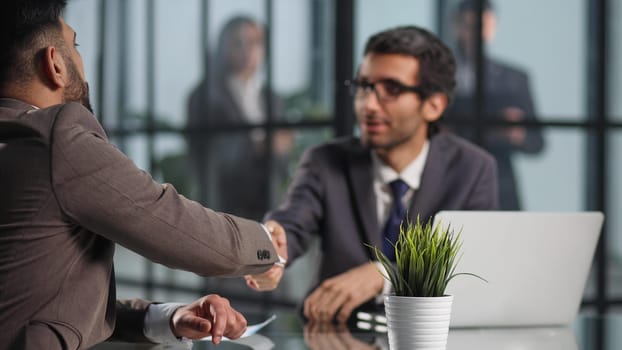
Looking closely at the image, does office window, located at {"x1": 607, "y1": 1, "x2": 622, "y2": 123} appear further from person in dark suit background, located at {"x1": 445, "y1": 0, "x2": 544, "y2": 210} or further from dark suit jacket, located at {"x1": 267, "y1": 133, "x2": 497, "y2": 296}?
dark suit jacket, located at {"x1": 267, "y1": 133, "x2": 497, "y2": 296}

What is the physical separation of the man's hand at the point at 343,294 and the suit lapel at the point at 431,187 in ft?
1.09

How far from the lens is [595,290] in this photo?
4.63 metres

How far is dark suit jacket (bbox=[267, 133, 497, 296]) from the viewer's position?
290 centimetres

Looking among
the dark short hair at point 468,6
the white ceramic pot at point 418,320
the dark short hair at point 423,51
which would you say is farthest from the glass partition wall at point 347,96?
the white ceramic pot at point 418,320

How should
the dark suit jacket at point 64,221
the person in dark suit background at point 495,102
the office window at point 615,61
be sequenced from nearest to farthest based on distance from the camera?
the dark suit jacket at point 64,221 → the person in dark suit background at point 495,102 → the office window at point 615,61

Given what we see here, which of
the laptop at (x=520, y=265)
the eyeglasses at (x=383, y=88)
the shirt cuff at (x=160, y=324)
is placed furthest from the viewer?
the eyeglasses at (x=383, y=88)

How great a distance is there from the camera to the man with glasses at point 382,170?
2.92 metres

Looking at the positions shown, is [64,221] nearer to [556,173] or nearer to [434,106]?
[434,106]

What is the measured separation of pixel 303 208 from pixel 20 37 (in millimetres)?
1543

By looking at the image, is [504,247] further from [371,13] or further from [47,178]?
[371,13]

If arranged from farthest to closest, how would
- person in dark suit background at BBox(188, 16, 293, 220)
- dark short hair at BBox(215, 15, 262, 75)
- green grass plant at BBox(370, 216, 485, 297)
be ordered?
dark short hair at BBox(215, 15, 262, 75)
person in dark suit background at BBox(188, 16, 293, 220)
green grass plant at BBox(370, 216, 485, 297)

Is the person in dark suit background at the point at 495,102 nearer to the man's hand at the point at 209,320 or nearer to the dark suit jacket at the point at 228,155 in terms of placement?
the dark suit jacket at the point at 228,155

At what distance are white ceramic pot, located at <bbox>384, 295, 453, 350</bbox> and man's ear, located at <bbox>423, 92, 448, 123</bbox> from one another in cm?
159

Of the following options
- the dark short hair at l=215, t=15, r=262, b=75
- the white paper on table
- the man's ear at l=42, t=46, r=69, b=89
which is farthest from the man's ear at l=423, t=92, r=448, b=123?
the dark short hair at l=215, t=15, r=262, b=75
